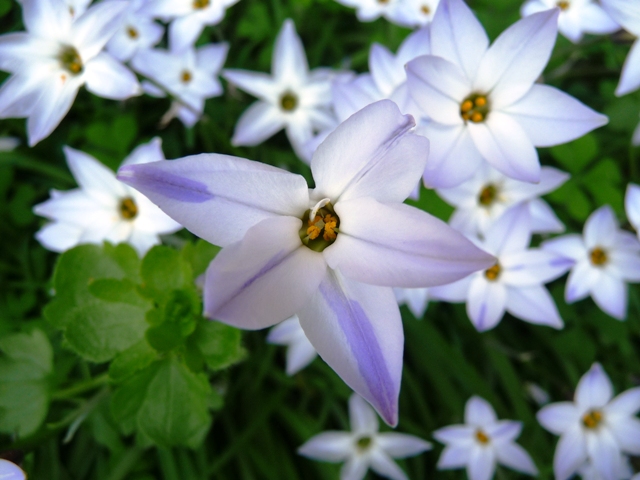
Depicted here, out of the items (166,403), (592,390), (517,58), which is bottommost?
(592,390)

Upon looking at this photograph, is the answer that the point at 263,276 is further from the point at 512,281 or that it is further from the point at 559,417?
the point at 559,417

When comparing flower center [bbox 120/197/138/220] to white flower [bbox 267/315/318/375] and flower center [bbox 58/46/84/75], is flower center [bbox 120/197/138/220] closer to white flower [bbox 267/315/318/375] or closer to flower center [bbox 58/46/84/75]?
flower center [bbox 58/46/84/75]

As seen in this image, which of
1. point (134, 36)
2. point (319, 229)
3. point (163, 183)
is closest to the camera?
point (163, 183)

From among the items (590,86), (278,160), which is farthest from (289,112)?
(590,86)

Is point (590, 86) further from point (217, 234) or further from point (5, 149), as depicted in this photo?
point (5, 149)

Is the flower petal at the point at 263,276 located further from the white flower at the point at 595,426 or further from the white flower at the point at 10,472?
the white flower at the point at 595,426

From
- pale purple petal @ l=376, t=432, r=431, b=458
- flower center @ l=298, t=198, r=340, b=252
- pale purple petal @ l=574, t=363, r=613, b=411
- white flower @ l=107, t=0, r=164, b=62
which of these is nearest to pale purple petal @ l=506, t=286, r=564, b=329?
pale purple petal @ l=574, t=363, r=613, b=411

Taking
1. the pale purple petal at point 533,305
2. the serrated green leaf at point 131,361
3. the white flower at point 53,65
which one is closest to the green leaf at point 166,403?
the serrated green leaf at point 131,361

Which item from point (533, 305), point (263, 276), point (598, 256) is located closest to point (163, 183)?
point (263, 276)

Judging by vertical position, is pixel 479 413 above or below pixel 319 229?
below
